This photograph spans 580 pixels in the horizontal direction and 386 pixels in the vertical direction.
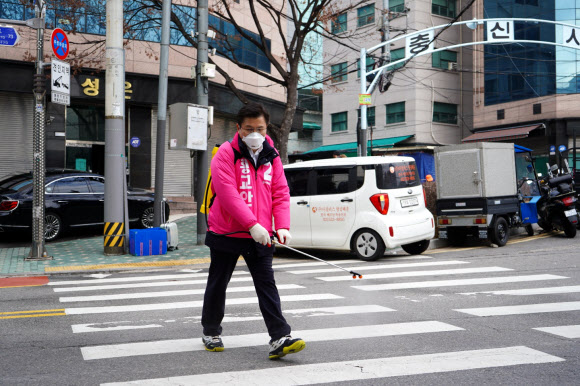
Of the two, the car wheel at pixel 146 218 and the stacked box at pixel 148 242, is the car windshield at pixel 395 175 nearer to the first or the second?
the stacked box at pixel 148 242

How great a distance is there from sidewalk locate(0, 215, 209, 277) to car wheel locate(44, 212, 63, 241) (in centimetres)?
21

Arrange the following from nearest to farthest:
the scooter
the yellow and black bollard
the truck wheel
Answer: the yellow and black bollard → the truck wheel → the scooter

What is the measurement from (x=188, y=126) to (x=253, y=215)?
10.00 metres

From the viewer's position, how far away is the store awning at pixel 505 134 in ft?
115

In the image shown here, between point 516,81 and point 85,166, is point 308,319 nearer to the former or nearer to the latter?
point 85,166

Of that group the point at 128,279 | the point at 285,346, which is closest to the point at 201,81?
the point at 128,279

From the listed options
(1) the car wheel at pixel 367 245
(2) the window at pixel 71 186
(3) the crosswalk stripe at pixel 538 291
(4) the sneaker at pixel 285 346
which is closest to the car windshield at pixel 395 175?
(1) the car wheel at pixel 367 245

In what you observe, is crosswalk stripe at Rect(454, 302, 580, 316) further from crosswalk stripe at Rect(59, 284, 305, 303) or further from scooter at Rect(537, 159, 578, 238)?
scooter at Rect(537, 159, 578, 238)

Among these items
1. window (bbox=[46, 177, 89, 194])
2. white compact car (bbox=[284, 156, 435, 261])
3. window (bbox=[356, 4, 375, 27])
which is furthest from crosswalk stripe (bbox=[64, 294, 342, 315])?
window (bbox=[356, 4, 375, 27])

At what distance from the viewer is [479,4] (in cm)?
3919

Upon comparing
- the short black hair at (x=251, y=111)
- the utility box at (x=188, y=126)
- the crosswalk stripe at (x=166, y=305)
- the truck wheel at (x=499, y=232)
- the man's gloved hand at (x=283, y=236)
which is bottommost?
the crosswalk stripe at (x=166, y=305)

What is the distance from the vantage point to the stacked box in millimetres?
13148

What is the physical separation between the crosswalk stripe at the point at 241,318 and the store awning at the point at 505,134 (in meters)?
30.5

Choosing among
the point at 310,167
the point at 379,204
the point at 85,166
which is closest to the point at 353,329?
the point at 379,204
